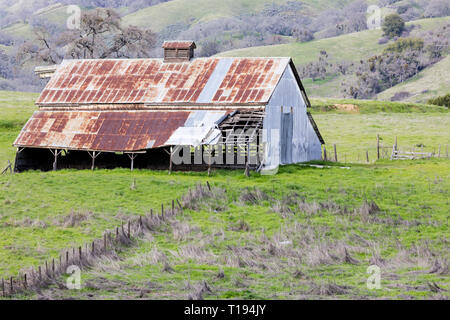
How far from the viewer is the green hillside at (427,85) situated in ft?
308

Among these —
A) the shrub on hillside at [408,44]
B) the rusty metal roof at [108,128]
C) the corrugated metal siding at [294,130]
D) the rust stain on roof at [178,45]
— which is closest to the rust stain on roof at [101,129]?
the rusty metal roof at [108,128]

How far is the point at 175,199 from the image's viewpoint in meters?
26.8

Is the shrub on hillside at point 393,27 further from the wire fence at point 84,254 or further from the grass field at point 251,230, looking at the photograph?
the wire fence at point 84,254

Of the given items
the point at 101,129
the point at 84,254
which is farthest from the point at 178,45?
the point at 84,254

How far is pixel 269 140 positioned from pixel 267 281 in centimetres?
1861

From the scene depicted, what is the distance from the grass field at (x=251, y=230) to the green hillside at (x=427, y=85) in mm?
59510

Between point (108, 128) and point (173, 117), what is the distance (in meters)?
3.86

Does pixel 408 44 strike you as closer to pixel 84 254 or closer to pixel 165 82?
pixel 165 82

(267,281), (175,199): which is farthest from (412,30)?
(267,281)

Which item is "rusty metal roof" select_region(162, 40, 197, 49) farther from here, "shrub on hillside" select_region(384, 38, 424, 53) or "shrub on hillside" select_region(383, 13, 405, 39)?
"shrub on hillside" select_region(383, 13, 405, 39)

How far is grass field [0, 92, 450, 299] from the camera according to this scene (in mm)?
16094

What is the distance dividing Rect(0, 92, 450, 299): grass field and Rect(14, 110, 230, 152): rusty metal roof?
1.77m

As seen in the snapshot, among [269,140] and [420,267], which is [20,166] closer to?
[269,140]

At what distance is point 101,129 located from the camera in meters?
37.6
